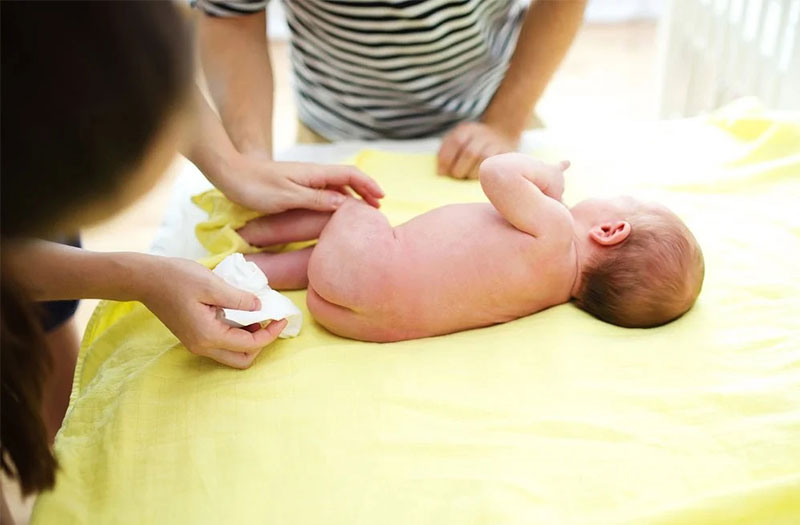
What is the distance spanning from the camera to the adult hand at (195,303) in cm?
89

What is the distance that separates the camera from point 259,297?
0.96 metres

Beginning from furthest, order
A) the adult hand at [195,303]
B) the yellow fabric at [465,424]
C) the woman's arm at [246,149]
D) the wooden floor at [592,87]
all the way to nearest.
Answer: the wooden floor at [592,87]
the woman's arm at [246,149]
the adult hand at [195,303]
the yellow fabric at [465,424]

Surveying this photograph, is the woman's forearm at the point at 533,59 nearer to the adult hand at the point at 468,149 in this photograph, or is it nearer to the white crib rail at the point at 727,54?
the adult hand at the point at 468,149

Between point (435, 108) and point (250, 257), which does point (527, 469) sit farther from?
point (435, 108)

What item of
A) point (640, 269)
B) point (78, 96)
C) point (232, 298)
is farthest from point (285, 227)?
point (78, 96)

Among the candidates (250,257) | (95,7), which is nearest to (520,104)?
(250,257)

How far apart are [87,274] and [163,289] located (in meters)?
0.08

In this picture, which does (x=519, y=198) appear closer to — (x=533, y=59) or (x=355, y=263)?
(x=355, y=263)

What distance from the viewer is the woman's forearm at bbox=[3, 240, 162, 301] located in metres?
0.84

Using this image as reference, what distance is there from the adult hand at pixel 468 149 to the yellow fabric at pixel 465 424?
1.20 ft

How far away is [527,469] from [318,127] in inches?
35.8

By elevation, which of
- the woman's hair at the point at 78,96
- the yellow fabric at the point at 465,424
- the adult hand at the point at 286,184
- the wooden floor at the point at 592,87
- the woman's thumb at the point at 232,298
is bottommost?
the wooden floor at the point at 592,87

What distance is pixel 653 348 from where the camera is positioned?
0.97m

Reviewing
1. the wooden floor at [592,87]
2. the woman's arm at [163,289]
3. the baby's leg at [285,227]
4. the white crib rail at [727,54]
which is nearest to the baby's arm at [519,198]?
the baby's leg at [285,227]
